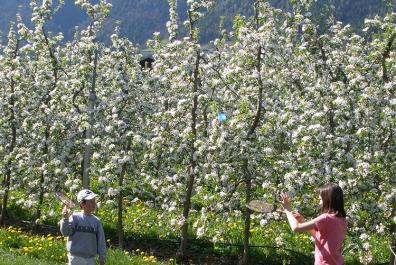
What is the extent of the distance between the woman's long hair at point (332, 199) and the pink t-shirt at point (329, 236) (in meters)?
0.06

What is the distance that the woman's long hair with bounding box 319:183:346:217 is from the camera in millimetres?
5582

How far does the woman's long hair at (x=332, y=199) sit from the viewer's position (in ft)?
18.3

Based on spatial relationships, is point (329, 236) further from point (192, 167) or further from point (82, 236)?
point (192, 167)

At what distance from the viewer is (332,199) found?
220 inches

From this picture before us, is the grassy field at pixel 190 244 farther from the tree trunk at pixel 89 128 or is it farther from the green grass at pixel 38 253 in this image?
the tree trunk at pixel 89 128

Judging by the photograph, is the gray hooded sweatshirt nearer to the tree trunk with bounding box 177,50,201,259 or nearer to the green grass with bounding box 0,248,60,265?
the green grass with bounding box 0,248,60,265

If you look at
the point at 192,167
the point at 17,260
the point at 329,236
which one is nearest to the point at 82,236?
the point at 329,236

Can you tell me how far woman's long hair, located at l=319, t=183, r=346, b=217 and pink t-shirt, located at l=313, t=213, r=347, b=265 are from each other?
2.3 inches

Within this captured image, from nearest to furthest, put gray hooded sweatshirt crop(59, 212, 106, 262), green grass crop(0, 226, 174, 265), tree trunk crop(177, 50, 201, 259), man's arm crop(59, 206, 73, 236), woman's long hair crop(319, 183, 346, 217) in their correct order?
woman's long hair crop(319, 183, 346, 217), man's arm crop(59, 206, 73, 236), gray hooded sweatshirt crop(59, 212, 106, 262), green grass crop(0, 226, 174, 265), tree trunk crop(177, 50, 201, 259)

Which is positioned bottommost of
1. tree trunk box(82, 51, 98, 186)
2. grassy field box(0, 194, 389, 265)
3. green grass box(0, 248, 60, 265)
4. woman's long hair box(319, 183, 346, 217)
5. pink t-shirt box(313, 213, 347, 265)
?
green grass box(0, 248, 60, 265)

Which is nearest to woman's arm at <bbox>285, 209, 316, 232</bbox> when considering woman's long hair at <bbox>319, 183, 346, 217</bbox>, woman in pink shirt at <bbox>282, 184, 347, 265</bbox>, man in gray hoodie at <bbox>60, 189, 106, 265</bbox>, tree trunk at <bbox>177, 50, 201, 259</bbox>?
woman in pink shirt at <bbox>282, 184, 347, 265</bbox>

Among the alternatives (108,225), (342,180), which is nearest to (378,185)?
(342,180)

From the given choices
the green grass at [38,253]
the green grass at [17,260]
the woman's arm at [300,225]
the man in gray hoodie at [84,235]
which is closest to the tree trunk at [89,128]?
the green grass at [38,253]

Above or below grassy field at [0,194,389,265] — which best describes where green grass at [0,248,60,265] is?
below
